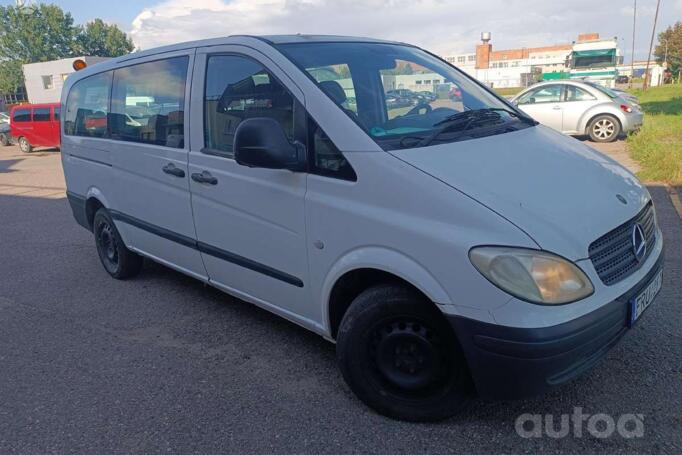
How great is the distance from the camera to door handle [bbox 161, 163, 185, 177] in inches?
141

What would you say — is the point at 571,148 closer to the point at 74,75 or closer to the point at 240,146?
the point at 240,146

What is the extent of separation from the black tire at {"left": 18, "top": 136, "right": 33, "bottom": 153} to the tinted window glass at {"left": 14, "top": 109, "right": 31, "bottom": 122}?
0.65 m

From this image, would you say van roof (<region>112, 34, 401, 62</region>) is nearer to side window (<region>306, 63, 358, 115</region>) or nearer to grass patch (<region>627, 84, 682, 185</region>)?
side window (<region>306, 63, 358, 115</region>)

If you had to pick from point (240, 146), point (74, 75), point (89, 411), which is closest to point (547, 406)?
point (240, 146)

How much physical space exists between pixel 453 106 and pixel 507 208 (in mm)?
1121

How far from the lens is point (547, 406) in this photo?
2.71 m

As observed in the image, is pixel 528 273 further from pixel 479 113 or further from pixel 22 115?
pixel 22 115

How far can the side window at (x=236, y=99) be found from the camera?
2945 mm

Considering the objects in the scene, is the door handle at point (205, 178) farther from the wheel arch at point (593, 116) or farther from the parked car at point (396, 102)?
the wheel arch at point (593, 116)

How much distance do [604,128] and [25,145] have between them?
19.0 meters

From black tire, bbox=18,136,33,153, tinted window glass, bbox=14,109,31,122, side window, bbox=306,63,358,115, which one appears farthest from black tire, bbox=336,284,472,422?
black tire, bbox=18,136,33,153

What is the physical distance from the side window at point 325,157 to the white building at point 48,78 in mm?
29458

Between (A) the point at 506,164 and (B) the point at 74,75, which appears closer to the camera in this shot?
(A) the point at 506,164


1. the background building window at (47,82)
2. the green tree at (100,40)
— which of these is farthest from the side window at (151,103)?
the green tree at (100,40)
